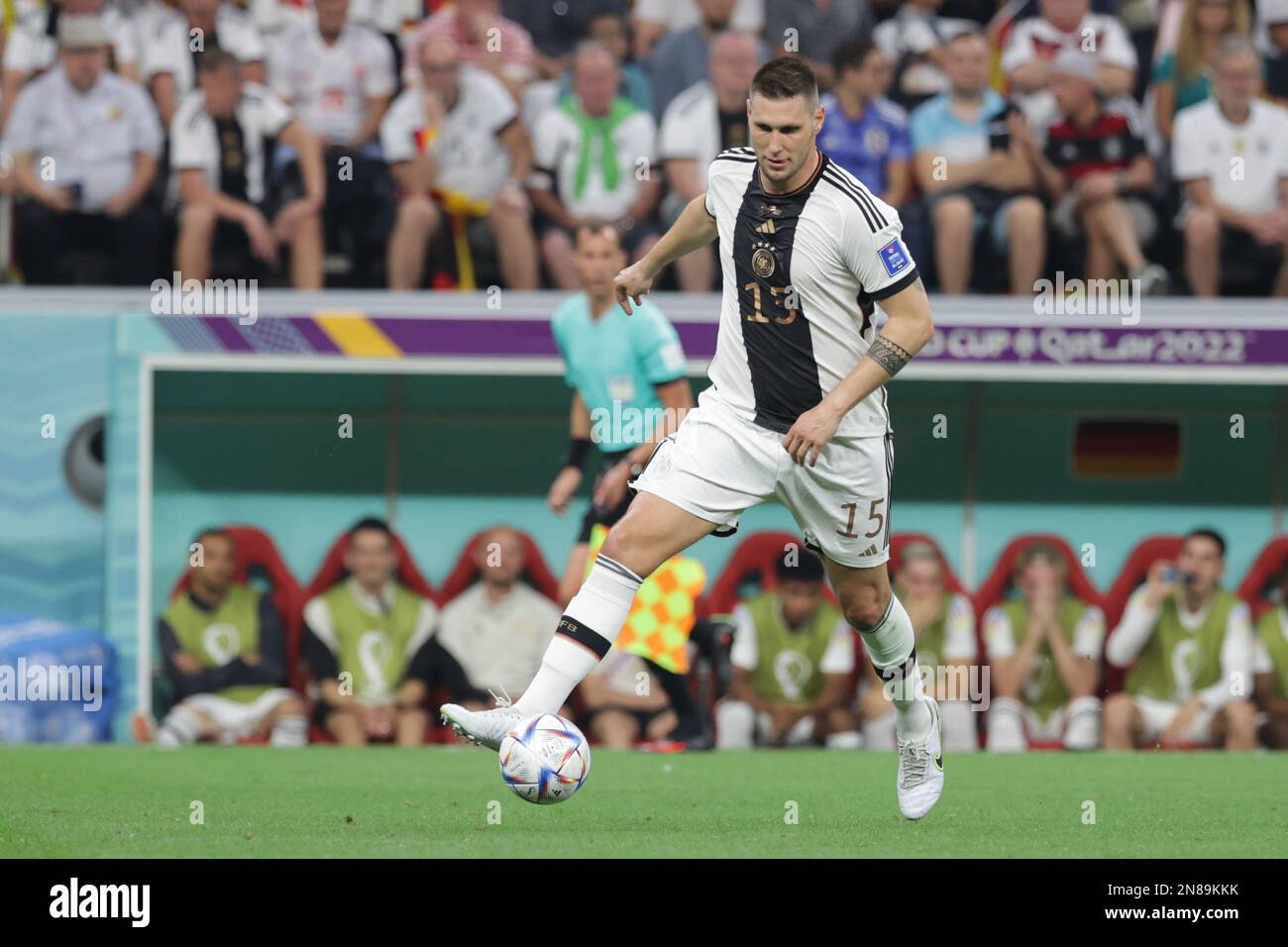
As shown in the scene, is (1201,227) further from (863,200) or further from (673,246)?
(863,200)

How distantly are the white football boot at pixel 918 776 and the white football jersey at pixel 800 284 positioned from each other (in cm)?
111

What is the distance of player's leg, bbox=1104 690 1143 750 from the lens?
12.0 metres

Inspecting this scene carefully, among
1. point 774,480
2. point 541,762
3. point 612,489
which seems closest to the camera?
point 541,762

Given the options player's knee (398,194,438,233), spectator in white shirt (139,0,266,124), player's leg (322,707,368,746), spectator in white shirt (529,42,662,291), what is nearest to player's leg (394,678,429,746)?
player's leg (322,707,368,746)

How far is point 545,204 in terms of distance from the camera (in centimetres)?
→ 1288

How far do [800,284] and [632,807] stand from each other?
207 centimetres

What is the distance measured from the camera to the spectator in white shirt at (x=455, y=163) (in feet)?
41.8

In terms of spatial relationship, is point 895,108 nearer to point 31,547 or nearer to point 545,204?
point 545,204

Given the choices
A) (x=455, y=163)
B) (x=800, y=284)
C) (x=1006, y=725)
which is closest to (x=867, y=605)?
(x=800, y=284)

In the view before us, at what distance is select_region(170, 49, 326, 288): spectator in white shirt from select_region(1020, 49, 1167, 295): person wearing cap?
4328 mm

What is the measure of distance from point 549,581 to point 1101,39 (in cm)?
488

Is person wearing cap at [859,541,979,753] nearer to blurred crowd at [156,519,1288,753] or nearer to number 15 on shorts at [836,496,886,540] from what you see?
blurred crowd at [156,519,1288,753]

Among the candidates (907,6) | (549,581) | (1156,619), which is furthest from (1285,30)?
(549,581)

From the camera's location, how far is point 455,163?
42.2 ft
